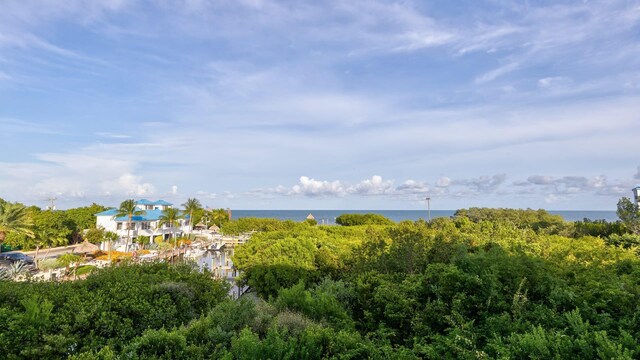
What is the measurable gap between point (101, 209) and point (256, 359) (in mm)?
66248

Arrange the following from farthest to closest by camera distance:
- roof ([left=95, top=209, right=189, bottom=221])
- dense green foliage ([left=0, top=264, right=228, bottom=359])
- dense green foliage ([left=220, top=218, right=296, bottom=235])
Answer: dense green foliage ([left=220, top=218, right=296, bottom=235])
roof ([left=95, top=209, right=189, bottom=221])
dense green foliage ([left=0, top=264, right=228, bottom=359])

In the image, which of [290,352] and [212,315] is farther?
[212,315]

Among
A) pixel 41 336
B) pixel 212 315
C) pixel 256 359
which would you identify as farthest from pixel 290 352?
pixel 41 336

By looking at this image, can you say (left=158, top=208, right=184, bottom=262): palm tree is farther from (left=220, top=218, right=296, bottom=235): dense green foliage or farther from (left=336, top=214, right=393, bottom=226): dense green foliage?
(left=336, top=214, right=393, bottom=226): dense green foliage

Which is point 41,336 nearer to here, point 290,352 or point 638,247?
point 290,352

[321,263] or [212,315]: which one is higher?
[212,315]

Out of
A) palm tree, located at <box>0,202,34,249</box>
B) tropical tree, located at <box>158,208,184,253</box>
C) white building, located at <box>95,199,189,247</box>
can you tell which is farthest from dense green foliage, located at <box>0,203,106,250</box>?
tropical tree, located at <box>158,208,184,253</box>

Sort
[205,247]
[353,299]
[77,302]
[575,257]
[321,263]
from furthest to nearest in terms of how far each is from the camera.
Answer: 1. [205,247]
2. [321,263]
3. [575,257]
4. [353,299]
5. [77,302]

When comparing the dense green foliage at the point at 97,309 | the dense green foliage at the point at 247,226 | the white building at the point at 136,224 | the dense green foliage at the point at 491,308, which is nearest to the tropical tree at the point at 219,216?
the dense green foliage at the point at 247,226

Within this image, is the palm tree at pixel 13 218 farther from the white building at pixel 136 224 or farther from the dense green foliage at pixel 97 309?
the dense green foliage at pixel 97 309

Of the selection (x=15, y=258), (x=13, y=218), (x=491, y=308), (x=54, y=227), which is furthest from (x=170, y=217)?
(x=491, y=308)

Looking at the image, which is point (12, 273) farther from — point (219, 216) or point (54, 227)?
point (219, 216)

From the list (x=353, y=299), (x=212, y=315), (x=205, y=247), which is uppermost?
(x=212, y=315)

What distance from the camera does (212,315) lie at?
22.4 ft
